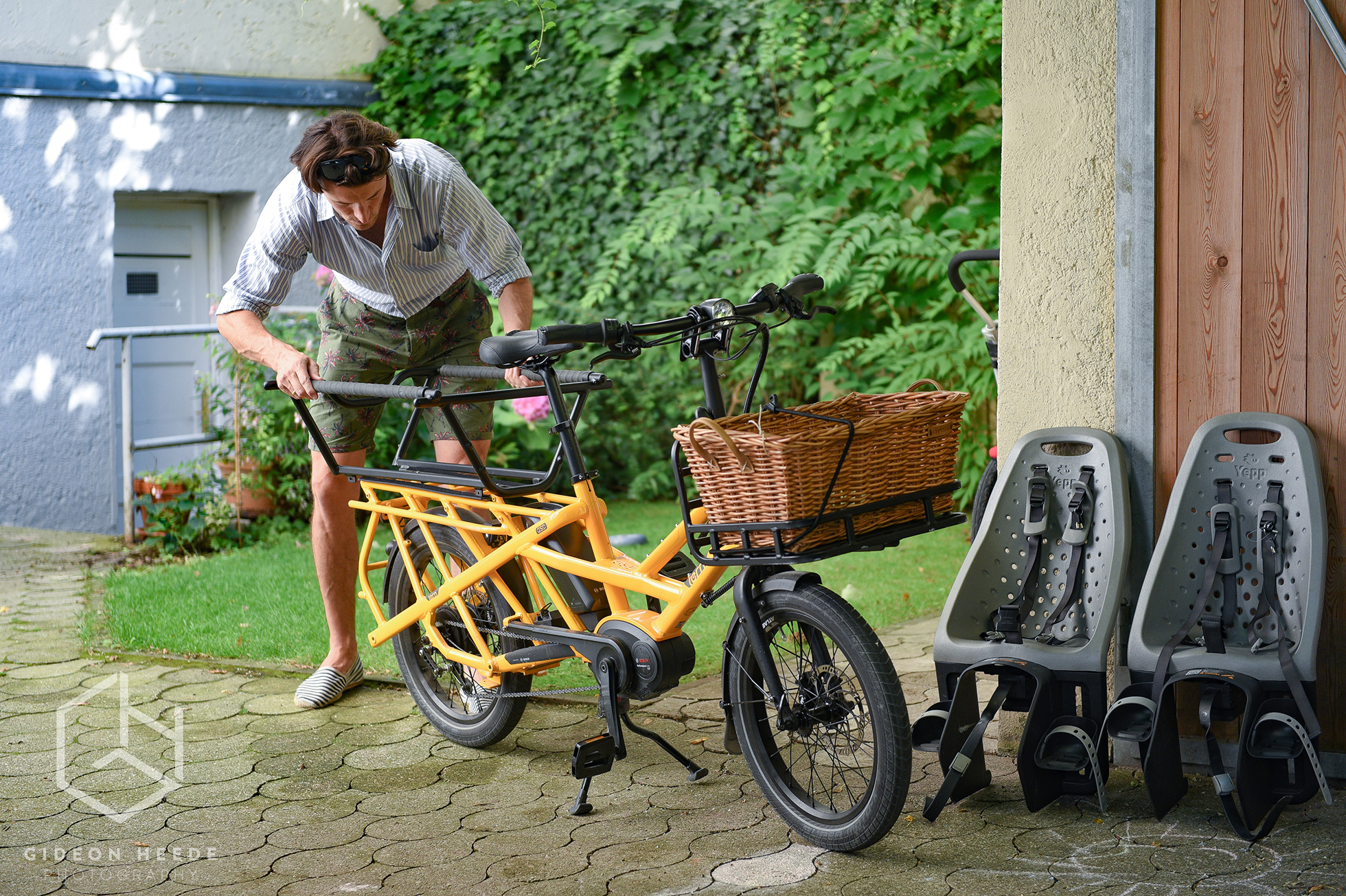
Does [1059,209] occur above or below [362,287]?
above

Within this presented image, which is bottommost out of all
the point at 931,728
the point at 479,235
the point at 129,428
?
the point at 931,728

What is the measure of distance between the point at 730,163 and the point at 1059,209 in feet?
14.5

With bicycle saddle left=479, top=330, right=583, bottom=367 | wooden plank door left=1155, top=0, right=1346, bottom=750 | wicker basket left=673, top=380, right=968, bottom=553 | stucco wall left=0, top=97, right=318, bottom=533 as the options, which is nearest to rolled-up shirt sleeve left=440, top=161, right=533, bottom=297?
bicycle saddle left=479, top=330, right=583, bottom=367

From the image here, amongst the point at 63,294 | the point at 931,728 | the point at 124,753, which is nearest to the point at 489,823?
the point at 931,728

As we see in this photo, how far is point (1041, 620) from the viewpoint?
2.86 m

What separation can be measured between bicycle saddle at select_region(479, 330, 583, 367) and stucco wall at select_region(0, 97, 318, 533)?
4858mm

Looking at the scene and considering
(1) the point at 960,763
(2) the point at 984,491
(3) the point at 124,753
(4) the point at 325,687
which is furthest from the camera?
Result: (2) the point at 984,491

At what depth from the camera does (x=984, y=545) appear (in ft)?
9.55

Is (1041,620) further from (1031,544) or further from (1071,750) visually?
(1071,750)

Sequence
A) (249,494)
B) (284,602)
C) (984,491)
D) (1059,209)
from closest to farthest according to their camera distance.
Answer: (1059,209)
(984,491)
(284,602)
(249,494)

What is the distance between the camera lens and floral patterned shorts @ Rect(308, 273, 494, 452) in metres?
3.54

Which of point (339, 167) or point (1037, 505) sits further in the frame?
point (339, 167)

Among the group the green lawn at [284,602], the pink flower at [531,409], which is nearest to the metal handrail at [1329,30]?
the green lawn at [284,602]

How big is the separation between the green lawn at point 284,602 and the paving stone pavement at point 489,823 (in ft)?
1.67
